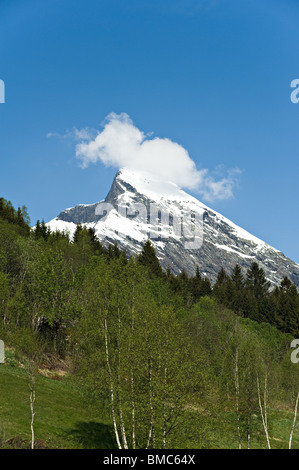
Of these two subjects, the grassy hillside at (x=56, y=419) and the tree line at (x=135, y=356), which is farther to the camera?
the grassy hillside at (x=56, y=419)

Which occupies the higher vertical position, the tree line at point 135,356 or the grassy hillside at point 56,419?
the tree line at point 135,356

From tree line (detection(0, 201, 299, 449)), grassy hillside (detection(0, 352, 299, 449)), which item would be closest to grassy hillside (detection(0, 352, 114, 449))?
grassy hillside (detection(0, 352, 299, 449))

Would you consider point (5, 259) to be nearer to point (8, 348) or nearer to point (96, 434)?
point (8, 348)

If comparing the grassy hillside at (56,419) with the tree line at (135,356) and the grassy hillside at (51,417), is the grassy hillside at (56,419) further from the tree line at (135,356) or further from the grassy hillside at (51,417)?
the tree line at (135,356)

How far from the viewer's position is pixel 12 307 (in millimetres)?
57750

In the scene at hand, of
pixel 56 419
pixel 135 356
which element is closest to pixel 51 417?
pixel 56 419

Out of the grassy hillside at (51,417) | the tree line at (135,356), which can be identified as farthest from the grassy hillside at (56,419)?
the tree line at (135,356)


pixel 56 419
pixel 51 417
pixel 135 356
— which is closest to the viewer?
pixel 135 356

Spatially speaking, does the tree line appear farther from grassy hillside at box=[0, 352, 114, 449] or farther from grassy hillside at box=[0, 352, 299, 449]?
grassy hillside at box=[0, 352, 114, 449]

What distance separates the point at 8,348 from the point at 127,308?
21.9 meters

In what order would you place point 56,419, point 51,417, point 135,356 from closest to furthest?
point 135,356
point 56,419
point 51,417

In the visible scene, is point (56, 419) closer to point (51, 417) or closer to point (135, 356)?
point (51, 417)

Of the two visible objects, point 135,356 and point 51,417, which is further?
point 51,417
